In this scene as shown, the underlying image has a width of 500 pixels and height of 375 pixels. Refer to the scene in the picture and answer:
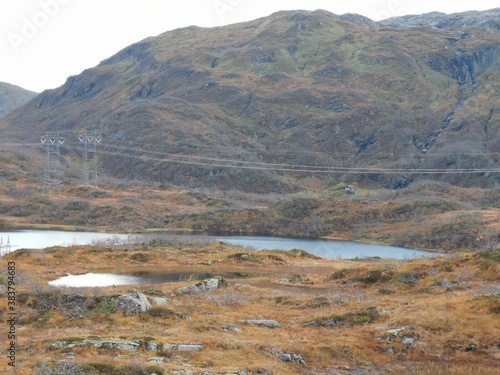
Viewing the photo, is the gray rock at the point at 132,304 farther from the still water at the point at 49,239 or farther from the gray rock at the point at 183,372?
the still water at the point at 49,239

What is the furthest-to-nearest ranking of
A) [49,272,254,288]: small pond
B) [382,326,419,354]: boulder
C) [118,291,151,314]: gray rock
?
[49,272,254,288]: small pond, [118,291,151,314]: gray rock, [382,326,419,354]: boulder

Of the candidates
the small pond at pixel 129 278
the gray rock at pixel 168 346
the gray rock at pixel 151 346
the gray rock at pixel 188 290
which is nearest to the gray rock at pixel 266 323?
the gray rock at pixel 168 346

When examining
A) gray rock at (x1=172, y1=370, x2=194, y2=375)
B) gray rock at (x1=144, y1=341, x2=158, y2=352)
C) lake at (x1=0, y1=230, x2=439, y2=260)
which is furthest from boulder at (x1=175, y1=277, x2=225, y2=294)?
lake at (x1=0, y1=230, x2=439, y2=260)

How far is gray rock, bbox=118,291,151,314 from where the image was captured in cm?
4338

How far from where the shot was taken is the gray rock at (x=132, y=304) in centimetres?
4338

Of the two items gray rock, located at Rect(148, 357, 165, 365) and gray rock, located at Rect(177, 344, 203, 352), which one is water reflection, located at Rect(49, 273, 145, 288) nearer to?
gray rock, located at Rect(177, 344, 203, 352)

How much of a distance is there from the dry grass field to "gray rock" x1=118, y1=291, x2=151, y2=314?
1.72 feet

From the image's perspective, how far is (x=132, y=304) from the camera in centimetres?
4369

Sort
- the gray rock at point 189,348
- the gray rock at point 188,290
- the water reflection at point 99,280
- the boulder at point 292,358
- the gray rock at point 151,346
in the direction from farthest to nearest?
the water reflection at point 99,280 < the gray rock at point 188,290 < the boulder at point 292,358 < the gray rock at point 189,348 < the gray rock at point 151,346

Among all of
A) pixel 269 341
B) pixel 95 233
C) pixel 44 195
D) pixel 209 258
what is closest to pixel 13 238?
pixel 95 233

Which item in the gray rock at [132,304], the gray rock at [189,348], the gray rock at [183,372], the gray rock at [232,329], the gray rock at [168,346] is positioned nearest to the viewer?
the gray rock at [183,372]

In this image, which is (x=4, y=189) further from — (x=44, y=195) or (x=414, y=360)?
(x=414, y=360)

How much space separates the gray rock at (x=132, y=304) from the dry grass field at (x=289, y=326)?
52 centimetres

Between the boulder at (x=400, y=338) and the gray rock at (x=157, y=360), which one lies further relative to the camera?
the boulder at (x=400, y=338)
